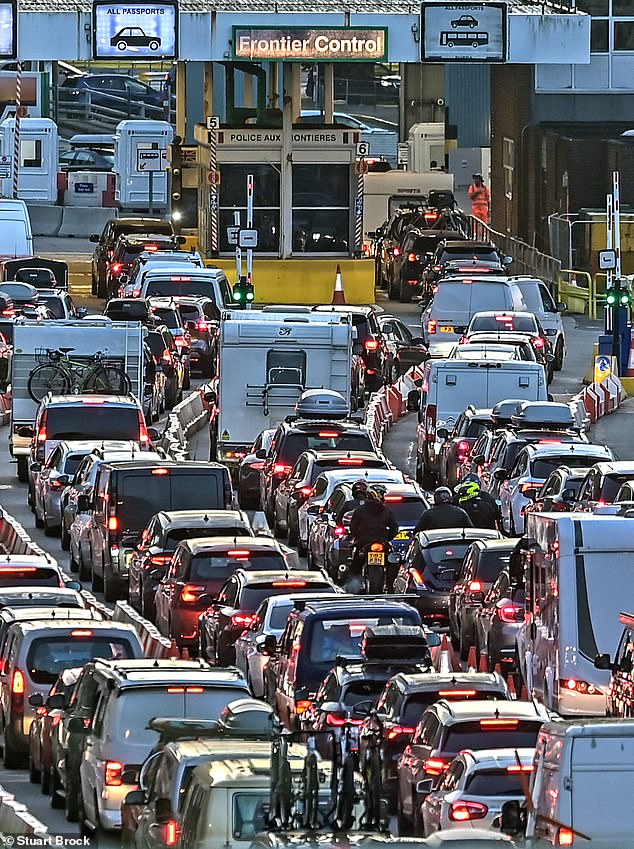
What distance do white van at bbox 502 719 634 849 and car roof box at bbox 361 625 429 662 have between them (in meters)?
5.91

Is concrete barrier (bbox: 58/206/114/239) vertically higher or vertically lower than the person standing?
lower

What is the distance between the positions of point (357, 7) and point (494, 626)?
123 feet

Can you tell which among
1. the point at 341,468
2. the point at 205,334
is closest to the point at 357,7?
the point at 205,334

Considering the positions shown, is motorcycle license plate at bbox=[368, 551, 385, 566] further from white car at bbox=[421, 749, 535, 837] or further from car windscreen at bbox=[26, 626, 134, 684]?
white car at bbox=[421, 749, 535, 837]

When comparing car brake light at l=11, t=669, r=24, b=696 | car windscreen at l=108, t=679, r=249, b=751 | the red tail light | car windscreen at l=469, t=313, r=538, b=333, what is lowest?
car brake light at l=11, t=669, r=24, b=696

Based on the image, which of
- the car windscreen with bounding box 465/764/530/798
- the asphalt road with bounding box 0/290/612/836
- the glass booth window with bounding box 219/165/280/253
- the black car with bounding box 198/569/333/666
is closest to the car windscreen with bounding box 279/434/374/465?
the asphalt road with bounding box 0/290/612/836

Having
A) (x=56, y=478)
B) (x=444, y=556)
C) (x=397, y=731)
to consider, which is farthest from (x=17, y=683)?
(x=56, y=478)

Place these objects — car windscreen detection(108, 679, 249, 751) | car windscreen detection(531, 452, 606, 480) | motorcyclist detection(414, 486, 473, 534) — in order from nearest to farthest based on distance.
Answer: car windscreen detection(108, 679, 249, 751), motorcyclist detection(414, 486, 473, 534), car windscreen detection(531, 452, 606, 480)

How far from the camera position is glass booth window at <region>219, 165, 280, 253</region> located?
62062 millimetres

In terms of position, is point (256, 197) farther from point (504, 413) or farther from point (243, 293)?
point (504, 413)

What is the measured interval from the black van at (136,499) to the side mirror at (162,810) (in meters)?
14.7

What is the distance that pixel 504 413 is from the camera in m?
36.1

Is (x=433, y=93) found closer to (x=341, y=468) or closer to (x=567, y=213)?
(x=567, y=213)

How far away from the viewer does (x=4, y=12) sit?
195 feet
